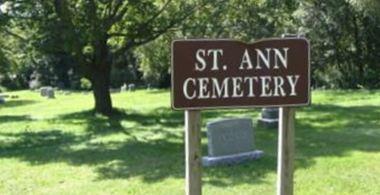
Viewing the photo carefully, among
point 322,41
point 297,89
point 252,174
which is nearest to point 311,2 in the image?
point 322,41

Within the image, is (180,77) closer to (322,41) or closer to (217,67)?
(217,67)

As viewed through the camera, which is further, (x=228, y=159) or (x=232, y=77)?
(x=228, y=159)

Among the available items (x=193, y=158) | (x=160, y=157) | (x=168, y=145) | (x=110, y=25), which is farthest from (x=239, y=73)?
(x=110, y=25)

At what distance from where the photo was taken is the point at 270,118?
608 inches

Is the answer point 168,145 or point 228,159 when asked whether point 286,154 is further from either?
point 168,145

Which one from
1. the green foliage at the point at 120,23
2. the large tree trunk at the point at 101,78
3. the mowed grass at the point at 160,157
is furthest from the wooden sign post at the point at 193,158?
the large tree trunk at the point at 101,78

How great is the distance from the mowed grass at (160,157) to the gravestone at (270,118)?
20 cm

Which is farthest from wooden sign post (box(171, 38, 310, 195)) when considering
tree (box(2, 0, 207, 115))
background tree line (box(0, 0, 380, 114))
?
tree (box(2, 0, 207, 115))

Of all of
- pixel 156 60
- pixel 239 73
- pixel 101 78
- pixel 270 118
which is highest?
pixel 156 60

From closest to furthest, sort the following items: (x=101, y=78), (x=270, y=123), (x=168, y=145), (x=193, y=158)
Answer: (x=193, y=158) < (x=168, y=145) < (x=270, y=123) < (x=101, y=78)

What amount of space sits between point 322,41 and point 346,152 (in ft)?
80.8

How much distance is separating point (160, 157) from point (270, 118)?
4.35m

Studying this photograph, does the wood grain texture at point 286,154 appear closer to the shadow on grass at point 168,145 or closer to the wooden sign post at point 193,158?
the wooden sign post at point 193,158

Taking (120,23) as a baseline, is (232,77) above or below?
below
